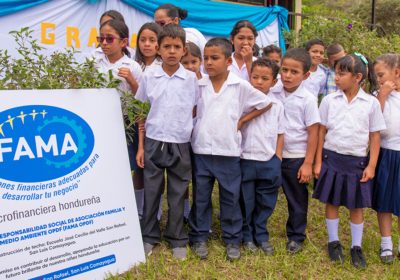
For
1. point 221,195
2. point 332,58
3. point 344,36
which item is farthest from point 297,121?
point 344,36

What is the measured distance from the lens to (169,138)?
2262 mm

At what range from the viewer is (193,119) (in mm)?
2496

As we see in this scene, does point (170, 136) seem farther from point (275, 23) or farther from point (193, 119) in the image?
point (275, 23)

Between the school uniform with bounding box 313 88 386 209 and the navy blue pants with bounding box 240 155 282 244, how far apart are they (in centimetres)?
38

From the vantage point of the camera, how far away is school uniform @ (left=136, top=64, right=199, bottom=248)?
2256 mm

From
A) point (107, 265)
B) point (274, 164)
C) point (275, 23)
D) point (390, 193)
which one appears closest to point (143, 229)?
point (107, 265)

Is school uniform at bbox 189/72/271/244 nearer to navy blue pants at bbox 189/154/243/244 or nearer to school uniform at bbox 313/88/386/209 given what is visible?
navy blue pants at bbox 189/154/243/244

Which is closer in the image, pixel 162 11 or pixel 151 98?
pixel 151 98

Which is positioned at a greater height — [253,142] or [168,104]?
[168,104]

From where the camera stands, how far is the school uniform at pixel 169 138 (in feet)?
7.40

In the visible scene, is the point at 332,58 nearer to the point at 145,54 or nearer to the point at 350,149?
the point at 350,149

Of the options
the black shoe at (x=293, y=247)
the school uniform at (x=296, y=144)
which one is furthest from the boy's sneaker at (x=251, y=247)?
the school uniform at (x=296, y=144)

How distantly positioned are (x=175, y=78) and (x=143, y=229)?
1.11 metres

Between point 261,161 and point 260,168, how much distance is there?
53mm
